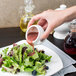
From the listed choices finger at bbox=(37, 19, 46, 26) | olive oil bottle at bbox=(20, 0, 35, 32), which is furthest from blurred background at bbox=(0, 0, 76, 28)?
finger at bbox=(37, 19, 46, 26)

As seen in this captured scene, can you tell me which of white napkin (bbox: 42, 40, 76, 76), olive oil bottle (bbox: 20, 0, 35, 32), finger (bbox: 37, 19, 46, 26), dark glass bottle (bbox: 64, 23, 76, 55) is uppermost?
olive oil bottle (bbox: 20, 0, 35, 32)

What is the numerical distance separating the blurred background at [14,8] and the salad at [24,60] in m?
0.45

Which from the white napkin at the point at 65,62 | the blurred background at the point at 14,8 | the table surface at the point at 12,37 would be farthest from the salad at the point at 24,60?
the blurred background at the point at 14,8

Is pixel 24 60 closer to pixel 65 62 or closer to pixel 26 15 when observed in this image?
pixel 65 62

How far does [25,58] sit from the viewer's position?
2.69ft

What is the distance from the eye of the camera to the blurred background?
4.11 feet

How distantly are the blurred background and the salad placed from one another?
17.7 inches

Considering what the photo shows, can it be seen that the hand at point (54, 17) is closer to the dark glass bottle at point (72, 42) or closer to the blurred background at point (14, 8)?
the dark glass bottle at point (72, 42)

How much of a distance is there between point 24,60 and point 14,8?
0.56 metres

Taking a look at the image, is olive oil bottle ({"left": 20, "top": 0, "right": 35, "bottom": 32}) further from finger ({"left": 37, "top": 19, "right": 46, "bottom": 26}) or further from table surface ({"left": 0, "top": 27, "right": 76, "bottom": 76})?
finger ({"left": 37, "top": 19, "right": 46, "bottom": 26})

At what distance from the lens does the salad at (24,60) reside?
30.2 inches

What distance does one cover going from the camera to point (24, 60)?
81cm

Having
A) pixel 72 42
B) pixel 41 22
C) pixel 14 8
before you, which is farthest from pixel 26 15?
pixel 72 42

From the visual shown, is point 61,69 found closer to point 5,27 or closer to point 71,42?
point 71,42
